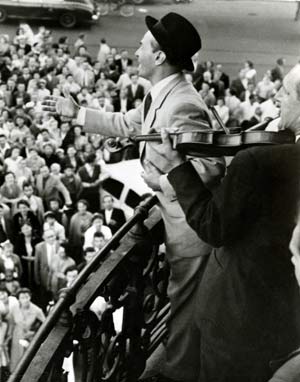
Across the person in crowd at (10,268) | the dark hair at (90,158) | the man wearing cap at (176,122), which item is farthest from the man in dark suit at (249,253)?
the dark hair at (90,158)

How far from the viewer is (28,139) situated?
9.66m

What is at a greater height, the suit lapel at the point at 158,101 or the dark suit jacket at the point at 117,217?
the suit lapel at the point at 158,101

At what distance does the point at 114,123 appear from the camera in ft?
9.45

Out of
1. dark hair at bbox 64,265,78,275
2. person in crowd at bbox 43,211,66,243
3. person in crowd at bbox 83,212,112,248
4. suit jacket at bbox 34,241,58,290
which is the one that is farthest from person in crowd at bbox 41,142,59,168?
dark hair at bbox 64,265,78,275

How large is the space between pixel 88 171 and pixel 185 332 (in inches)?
287

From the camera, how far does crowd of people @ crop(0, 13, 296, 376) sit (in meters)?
7.43

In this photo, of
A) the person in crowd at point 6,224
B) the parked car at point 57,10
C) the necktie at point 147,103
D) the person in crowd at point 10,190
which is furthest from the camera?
the parked car at point 57,10

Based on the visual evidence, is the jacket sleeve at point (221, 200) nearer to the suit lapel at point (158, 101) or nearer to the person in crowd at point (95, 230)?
the suit lapel at point (158, 101)

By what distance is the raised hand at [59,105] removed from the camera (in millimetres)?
2895

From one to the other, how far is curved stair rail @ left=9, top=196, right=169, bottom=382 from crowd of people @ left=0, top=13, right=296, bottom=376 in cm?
348

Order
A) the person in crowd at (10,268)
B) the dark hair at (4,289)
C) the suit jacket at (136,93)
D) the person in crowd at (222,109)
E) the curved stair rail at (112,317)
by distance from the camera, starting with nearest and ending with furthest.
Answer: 1. the curved stair rail at (112,317)
2. the dark hair at (4,289)
3. the person in crowd at (10,268)
4. the suit jacket at (136,93)
5. the person in crowd at (222,109)

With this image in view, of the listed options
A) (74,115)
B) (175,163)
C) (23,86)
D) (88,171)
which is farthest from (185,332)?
(23,86)

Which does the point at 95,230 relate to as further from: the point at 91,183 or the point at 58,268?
the point at 91,183

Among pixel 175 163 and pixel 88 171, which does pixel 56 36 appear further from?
pixel 175 163
